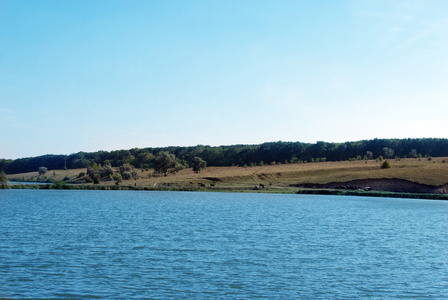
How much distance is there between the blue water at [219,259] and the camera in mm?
16281

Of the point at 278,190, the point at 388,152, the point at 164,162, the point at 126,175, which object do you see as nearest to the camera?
the point at 278,190

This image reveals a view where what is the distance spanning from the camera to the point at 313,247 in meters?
25.1

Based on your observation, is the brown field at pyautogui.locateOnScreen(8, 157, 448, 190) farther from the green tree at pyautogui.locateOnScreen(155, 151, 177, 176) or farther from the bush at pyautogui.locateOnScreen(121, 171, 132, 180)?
the bush at pyautogui.locateOnScreen(121, 171, 132, 180)

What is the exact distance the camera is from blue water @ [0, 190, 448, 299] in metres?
16.3

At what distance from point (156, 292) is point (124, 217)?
24064 mm

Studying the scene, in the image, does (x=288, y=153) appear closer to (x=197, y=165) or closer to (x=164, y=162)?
(x=197, y=165)

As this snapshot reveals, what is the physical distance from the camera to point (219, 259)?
21.3m

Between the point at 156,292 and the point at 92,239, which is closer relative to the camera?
the point at 156,292

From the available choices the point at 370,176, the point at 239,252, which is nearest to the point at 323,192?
the point at 370,176

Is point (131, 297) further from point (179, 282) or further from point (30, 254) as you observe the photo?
point (30, 254)

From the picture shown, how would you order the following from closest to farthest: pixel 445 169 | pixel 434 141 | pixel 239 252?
pixel 239 252
pixel 445 169
pixel 434 141

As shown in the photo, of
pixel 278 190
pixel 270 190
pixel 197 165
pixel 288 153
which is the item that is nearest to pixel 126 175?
pixel 197 165

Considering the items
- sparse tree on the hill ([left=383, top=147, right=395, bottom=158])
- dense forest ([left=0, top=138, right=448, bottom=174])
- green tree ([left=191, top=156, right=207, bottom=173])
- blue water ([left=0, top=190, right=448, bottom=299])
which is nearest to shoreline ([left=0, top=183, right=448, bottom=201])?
green tree ([left=191, top=156, right=207, bottom=173])

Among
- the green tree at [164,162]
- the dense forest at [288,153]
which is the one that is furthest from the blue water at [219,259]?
the dense forest at [288,153]
